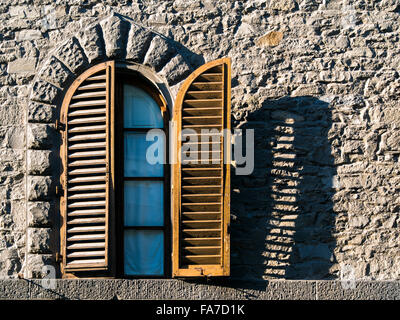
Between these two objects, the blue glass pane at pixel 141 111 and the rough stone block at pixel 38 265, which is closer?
the rough stone block at pixel 38 265

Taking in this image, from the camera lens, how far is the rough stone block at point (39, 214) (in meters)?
7.47

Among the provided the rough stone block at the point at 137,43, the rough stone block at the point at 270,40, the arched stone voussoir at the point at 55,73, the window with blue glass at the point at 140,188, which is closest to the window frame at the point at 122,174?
the window with blue glass at the point at 140,188

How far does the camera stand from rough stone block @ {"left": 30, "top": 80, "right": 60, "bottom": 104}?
763cm

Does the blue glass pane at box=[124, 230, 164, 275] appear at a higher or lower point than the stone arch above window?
lower

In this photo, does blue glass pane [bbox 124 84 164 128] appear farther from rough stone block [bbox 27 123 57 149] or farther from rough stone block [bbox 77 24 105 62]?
rough stone block [bbox 27 123 57 149]

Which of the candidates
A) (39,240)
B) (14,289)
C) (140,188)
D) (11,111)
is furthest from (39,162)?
(14,289)

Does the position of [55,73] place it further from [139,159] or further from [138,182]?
[138,182]

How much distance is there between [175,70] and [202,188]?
3.35 ft

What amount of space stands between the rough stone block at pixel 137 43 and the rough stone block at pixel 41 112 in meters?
0.76

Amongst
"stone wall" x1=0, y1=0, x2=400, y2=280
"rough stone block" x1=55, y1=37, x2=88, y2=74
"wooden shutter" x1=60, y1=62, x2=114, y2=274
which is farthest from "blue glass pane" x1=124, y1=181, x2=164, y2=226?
"rough stone block" x1=55, y1=37, x2=88, y2=74

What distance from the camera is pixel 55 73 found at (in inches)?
302

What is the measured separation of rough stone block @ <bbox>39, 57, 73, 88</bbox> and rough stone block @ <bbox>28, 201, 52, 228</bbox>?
989 mm

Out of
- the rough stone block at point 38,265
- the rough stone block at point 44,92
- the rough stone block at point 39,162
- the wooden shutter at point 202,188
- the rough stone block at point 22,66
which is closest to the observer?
the wooden shutter at point 202,188

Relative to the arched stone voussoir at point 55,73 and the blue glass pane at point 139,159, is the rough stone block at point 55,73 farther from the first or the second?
the blue glass pane at point 139,159
